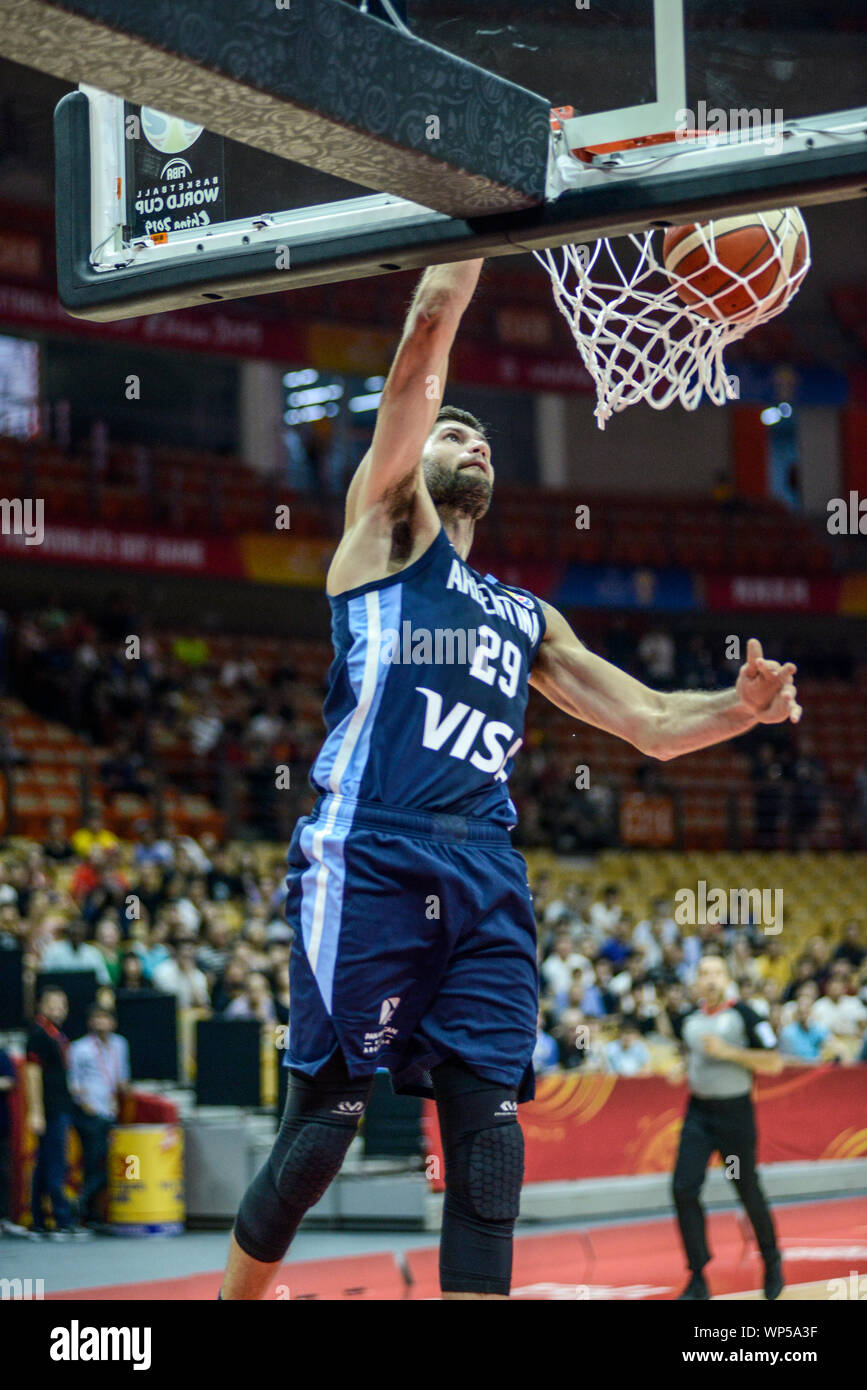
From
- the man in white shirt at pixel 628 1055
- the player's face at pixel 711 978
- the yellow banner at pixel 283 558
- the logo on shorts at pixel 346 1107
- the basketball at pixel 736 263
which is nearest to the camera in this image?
the logo on shorts at pixel 346 1107

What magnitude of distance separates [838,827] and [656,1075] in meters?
11.5

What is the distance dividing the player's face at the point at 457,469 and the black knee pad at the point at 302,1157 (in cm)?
136

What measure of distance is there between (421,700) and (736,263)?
146 centimetres

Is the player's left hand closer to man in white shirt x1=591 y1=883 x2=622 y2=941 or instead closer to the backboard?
the backboard

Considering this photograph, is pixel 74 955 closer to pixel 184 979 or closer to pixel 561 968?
pixel 184 979

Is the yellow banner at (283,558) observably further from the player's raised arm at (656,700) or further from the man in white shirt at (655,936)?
the player's raised arm at (656,700)

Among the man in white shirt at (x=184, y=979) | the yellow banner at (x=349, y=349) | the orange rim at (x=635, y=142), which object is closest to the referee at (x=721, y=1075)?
the man in white shirt at (x=184, y=979)

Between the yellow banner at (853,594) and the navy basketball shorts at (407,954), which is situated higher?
the yellow banner at (853,594)

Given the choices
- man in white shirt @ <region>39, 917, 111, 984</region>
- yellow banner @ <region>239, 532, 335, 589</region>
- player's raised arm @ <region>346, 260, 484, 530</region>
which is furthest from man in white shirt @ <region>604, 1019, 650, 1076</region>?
yellow banner @ <region>239, 532, 335, 589</region>

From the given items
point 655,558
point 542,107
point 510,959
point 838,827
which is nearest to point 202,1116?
point 510,959

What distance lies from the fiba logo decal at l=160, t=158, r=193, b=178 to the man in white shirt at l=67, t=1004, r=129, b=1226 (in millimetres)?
7435

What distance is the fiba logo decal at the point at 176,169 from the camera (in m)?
3.83

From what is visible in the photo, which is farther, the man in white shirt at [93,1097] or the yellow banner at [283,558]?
the yellow banner at [283,558]

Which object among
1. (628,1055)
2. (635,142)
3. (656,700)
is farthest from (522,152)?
(628,1055)
